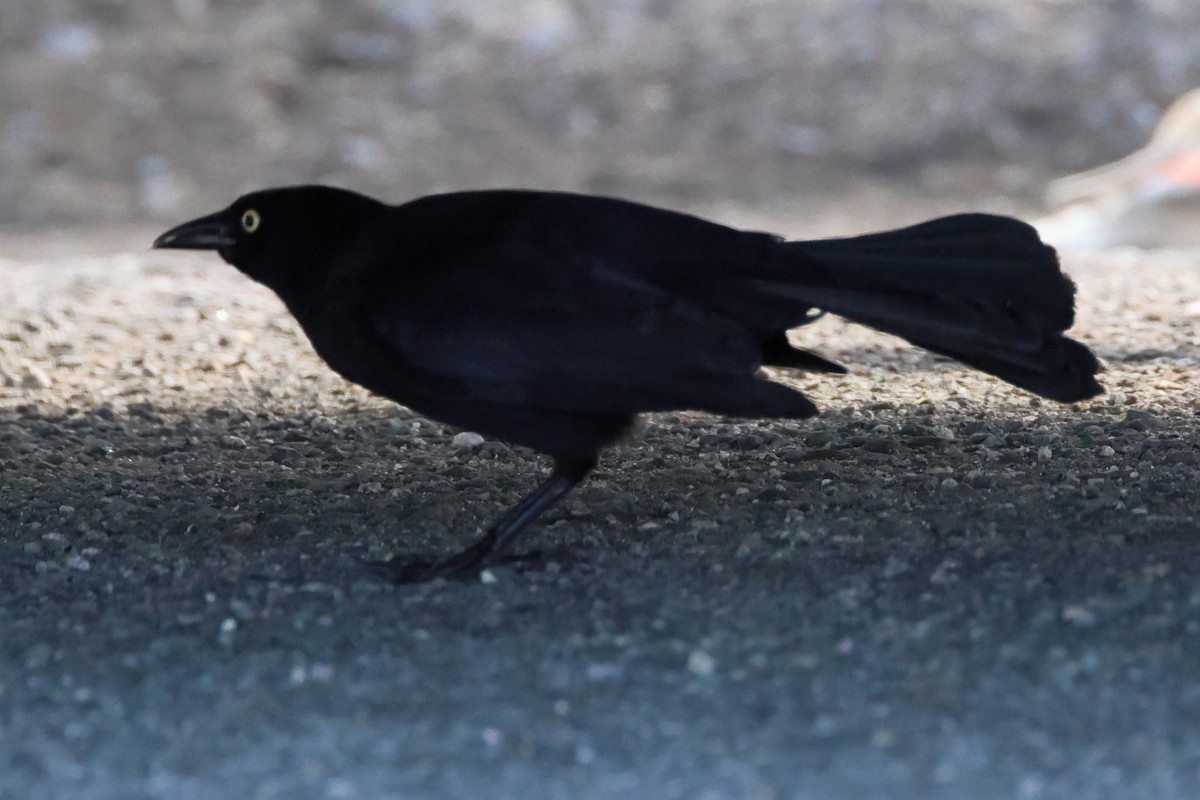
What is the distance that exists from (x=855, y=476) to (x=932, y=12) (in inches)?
370

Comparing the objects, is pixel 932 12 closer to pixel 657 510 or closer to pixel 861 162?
pixel 861 162

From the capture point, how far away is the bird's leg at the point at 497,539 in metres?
3.07

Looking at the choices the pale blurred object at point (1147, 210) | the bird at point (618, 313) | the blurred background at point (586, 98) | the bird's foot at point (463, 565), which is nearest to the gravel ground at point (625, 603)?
the bird's foot at point (463, 565)

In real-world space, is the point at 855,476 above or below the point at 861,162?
below

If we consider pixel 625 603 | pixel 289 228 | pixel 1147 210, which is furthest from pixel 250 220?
pixel 1147 210

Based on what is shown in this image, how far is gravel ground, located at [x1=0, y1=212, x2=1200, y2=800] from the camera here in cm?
228

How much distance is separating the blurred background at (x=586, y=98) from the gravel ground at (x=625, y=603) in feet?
18.1

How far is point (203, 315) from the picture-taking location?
17.8ft

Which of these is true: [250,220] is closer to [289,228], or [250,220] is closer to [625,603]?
[289,228]

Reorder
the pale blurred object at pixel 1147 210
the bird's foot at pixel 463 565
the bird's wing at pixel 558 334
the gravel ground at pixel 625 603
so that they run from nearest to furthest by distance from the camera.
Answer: the gravel ground at pixel 625 603, the bird's wing at pixel 558 334, the bird's foot at pixel 463 565, the pale blurred object at pixel 1147 210

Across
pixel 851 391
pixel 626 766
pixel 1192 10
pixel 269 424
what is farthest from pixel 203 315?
pixel 1192 10

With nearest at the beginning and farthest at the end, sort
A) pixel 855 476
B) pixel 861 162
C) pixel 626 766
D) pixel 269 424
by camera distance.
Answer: pixel 626 766
pixel 855 476
pixel 269 424
pixel 861 162

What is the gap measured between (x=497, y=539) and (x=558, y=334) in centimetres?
46

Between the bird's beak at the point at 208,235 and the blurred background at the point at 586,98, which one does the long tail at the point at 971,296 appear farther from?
the blurred background at the point at 586,98
